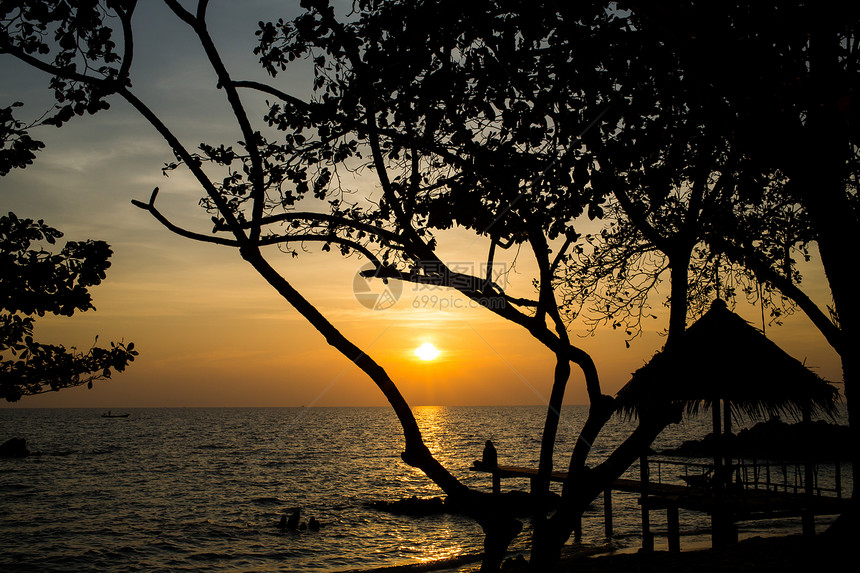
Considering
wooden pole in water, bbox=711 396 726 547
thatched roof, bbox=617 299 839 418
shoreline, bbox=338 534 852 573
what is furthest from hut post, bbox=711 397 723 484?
shoreline, bbox=338 534 852 573

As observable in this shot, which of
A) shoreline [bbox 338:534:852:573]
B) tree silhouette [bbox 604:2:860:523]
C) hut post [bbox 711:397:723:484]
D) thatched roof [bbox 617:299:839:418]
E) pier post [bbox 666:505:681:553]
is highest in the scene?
tree silhouette [bbox 604:2:860:523]

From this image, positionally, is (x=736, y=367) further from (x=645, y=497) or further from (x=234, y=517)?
(x=234, y=517)

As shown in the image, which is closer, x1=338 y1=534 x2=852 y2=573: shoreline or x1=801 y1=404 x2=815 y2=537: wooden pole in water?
x1=338 y1=534 x2=852 y2=573: shoreline

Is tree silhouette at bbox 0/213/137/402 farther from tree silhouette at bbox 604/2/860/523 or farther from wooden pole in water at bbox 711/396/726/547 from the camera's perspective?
wooden pole in water at bbox 711/396/726/547

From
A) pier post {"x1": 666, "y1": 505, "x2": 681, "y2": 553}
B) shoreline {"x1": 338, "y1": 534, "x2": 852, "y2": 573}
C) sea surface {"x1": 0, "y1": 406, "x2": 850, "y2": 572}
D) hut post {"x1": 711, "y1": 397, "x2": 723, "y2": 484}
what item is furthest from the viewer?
sea surface {"x1": 0, "y1": 406, "x2": 850, "y2": 572}

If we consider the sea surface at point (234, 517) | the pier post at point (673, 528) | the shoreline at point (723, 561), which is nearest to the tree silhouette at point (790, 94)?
the shoreline at point (723, 561)

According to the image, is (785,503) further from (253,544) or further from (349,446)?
(349,446)

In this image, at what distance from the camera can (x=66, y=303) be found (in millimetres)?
7254

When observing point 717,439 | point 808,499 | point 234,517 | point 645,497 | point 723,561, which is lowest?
point 234,517

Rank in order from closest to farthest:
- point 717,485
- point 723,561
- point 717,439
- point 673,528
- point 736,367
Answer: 1. point 723,561
2. point 736,367
3. point 717,485
4. point 673,528
5. point 717,439

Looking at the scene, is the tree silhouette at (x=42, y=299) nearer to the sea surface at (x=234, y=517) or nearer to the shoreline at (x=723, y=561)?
the shoreline at (x=723, y=561)

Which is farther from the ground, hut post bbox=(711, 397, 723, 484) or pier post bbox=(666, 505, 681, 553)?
hut post bbox=(711, 397, 723, 484)

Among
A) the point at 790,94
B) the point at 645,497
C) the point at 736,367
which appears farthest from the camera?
the point at 645,497

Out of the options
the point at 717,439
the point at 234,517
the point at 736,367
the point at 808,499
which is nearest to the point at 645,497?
the point at 717,439
